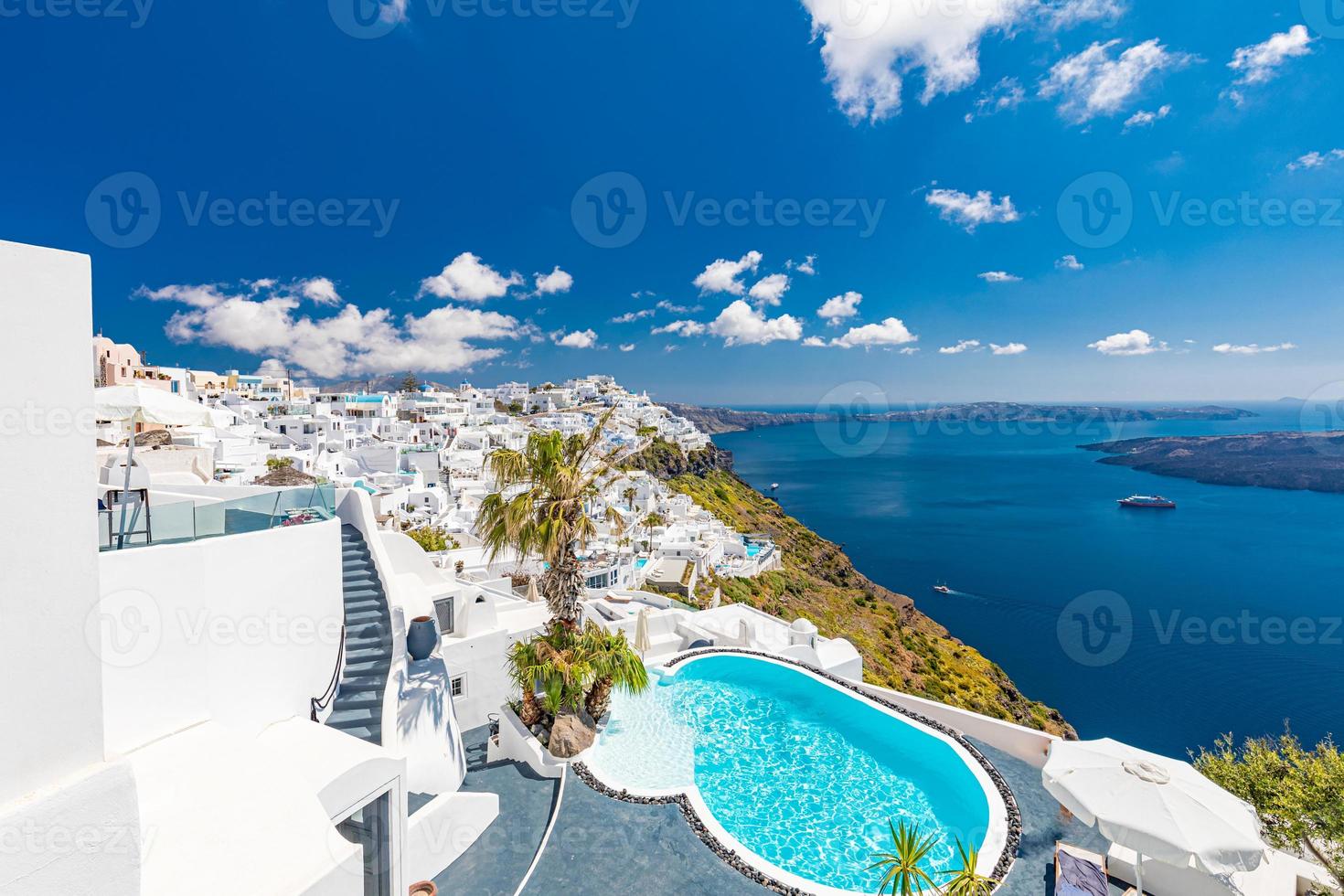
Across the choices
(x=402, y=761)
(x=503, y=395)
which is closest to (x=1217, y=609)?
(x=402, y=761)

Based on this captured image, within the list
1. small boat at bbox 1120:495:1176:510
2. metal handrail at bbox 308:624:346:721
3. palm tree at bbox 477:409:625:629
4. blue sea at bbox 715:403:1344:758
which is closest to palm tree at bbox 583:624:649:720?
palm tree at bbox 477:409:625:629

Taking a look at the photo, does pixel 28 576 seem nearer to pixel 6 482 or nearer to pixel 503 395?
pixel 6 482

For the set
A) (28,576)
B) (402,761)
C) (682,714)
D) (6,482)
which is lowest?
(682,714)

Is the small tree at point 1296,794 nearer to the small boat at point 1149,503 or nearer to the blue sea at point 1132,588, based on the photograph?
the blue sea at point 1132,588

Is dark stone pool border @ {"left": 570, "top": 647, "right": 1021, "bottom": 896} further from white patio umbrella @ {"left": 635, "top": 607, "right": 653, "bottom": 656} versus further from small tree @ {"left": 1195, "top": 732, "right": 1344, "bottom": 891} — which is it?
white patio umbrella @ {"left": 635, "top": 607, "right": 653, "bottom": 656}

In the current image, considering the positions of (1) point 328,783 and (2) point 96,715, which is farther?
(1) point 328,783
